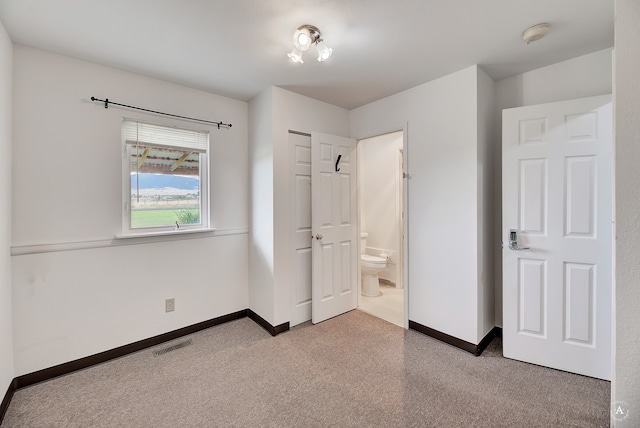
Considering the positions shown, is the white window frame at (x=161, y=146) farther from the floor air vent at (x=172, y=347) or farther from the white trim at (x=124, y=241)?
the floor air vent at (x=172, y=347)

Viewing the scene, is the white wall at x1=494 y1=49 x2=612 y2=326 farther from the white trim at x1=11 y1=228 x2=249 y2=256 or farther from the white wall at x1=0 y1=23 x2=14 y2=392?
the white wall at x1=0 y1=23 x2=14 y2=392

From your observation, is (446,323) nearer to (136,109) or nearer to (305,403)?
(305,403)

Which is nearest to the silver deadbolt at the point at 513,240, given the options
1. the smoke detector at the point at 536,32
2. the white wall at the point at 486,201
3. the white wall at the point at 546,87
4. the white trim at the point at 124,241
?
the white wall at the point at 486,201

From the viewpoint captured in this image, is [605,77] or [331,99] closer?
[605,77]

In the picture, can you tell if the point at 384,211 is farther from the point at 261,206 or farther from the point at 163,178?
the point at 163,178

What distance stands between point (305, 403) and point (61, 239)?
2.09 meters

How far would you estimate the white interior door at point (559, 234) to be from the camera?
72.8 inches

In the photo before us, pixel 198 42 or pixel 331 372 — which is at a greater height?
pixel 198 42

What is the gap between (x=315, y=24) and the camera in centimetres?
166

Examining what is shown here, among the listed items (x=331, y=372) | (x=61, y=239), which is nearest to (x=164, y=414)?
(x=331, y=372)

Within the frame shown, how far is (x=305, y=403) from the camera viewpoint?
1695 mm

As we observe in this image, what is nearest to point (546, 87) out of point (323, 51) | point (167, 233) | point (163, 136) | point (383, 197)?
point (323, 51)

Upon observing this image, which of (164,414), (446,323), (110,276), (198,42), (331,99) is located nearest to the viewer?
(164,414)

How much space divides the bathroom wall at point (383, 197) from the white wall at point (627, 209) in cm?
303
